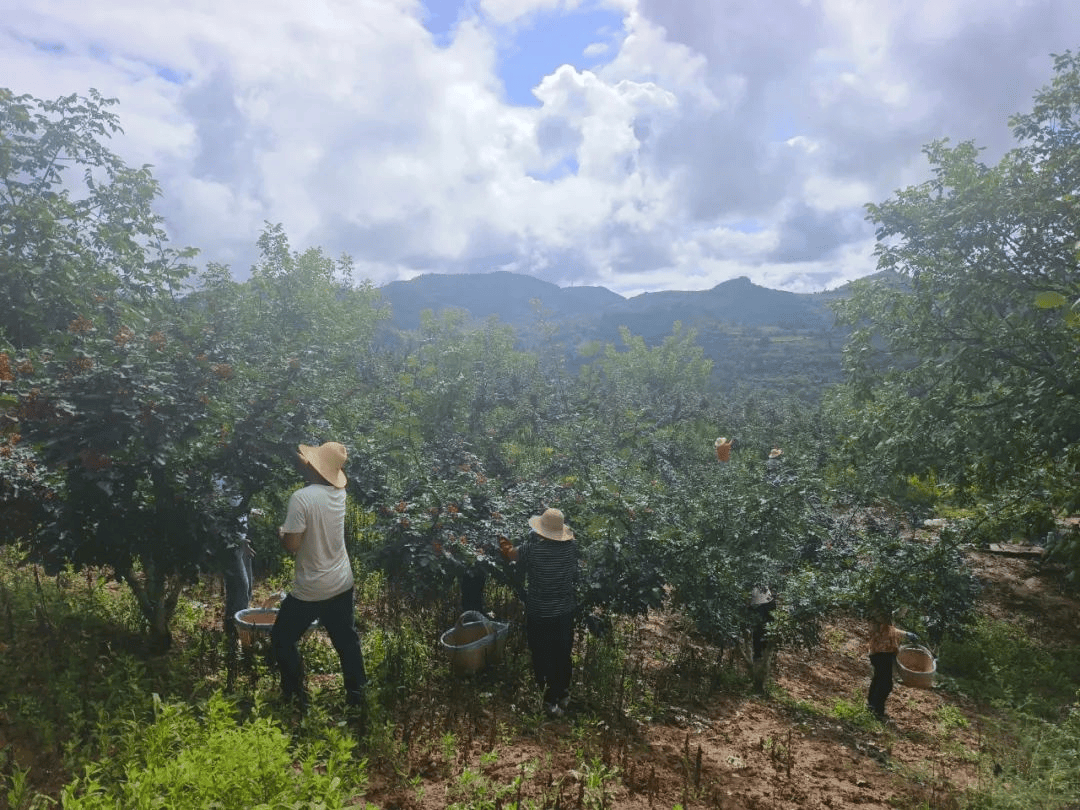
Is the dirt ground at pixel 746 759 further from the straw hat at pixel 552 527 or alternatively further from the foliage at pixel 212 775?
the straw hat at pixel 552 527

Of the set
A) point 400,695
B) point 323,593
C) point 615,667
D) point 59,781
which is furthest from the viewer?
point 615,667

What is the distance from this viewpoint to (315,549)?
3.74 meters

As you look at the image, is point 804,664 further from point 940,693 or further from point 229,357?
point 229,357

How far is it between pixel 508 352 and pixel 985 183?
2768 cm

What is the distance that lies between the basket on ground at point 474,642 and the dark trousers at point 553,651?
43 cm

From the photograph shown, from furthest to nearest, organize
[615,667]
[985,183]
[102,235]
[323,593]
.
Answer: [985,183] < [102,235] < [615,667] < [323,593]

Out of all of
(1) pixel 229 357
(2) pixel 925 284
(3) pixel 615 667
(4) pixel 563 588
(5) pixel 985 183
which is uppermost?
(5) pixel 985 183

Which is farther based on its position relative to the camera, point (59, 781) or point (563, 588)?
point (563, 588)

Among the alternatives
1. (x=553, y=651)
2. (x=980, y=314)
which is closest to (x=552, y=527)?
(x=553, y=651)

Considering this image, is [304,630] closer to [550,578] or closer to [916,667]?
[550,578]

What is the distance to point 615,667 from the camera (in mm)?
5336

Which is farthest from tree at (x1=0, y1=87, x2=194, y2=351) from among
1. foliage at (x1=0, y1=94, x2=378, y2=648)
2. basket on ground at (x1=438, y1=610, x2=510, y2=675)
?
basket on ground at (x1=438, y1=610, x2=510, y2=675)

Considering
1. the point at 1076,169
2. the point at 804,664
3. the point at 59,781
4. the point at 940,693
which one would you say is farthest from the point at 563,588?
the point at 1076,169

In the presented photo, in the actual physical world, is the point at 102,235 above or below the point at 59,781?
above
